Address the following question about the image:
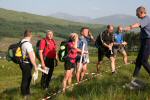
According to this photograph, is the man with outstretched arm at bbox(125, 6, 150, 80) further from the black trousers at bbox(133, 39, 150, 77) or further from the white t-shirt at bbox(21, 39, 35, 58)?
the white t-shirt at bbox(21, 39, 35, 58)

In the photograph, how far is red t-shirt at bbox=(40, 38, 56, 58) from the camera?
13.3 metres

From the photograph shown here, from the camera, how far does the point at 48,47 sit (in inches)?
528

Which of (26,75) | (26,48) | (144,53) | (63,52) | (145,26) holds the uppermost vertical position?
(145,26)

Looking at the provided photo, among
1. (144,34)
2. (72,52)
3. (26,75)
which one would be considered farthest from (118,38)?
(26,75)

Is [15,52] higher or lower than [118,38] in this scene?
higher

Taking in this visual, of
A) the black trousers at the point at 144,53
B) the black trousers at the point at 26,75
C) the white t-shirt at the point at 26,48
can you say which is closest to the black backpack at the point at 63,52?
the black trousers at the point at 26,75

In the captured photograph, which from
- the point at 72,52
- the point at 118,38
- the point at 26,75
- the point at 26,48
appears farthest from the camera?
the point at 118,38

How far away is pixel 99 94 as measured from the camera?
10156mm

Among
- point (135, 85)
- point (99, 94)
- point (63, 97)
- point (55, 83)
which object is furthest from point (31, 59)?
point (55, 83)

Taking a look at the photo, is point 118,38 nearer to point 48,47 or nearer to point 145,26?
point 48,47

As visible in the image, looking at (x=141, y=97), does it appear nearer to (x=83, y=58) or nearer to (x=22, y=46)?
(x=22, y=46)

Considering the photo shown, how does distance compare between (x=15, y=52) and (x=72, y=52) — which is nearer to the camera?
(x=15, y=52)

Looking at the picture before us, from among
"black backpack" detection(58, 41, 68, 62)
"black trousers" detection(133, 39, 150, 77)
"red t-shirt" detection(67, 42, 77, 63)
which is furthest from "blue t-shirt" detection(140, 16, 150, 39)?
"black backpack" detection(58, 41, 68, 62)

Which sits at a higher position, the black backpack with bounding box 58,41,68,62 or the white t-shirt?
the white t-shirt
